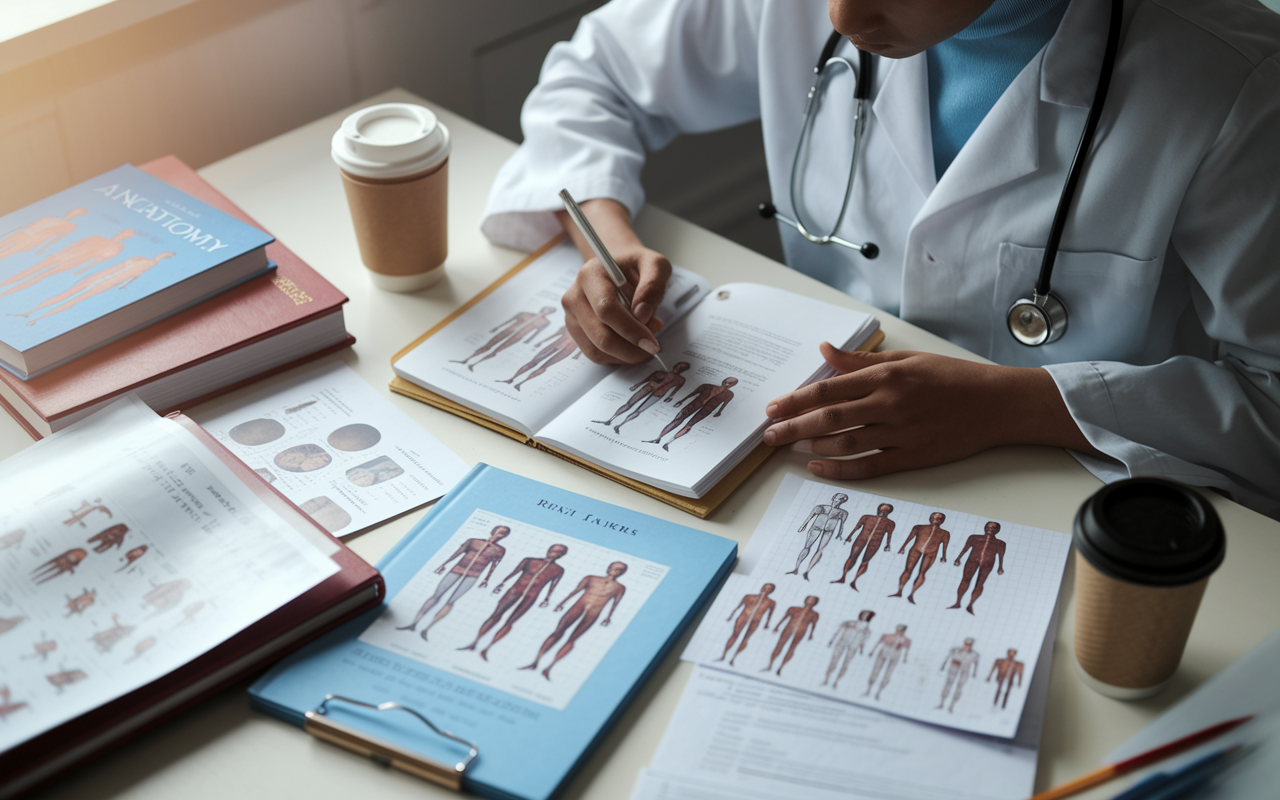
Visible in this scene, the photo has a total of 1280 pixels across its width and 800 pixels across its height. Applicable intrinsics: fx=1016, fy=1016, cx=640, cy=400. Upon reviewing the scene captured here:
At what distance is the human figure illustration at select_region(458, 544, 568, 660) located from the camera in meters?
0.77

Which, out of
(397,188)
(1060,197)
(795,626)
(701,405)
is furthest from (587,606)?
(1060,197)

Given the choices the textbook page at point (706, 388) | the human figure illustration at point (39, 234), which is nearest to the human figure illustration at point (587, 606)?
the textbook page at point (706, 388)

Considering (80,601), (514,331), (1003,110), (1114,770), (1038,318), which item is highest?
(1003,110)

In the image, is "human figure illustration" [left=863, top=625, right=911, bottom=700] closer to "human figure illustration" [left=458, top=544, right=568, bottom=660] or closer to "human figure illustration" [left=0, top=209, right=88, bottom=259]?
"human figure illustration" [left=458, top=544, right=568, bottom=660]

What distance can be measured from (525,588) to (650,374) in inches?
11.9

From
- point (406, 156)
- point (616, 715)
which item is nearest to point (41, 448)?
point (406, 156)

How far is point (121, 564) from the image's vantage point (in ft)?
2.49

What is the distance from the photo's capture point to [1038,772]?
0.68m

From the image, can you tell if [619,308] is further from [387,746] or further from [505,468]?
[387,746]

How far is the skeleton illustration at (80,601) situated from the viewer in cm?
72

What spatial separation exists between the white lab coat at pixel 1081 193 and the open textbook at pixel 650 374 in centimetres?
17

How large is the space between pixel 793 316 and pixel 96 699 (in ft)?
2.38

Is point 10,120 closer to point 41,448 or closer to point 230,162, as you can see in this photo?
point 230,162

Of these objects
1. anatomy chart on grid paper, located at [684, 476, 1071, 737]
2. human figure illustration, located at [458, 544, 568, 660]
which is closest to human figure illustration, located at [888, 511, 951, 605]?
anatomy chart on grid paper, located at [684, 476, 1071, 737]
